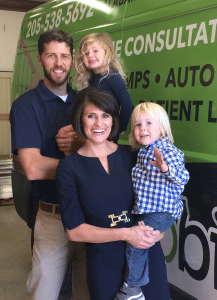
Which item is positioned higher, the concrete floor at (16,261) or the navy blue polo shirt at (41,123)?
the navy blue polo shirt at (41,123)

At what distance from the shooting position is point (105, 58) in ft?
7.60

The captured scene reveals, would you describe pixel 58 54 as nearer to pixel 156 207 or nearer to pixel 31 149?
pixel 31 149

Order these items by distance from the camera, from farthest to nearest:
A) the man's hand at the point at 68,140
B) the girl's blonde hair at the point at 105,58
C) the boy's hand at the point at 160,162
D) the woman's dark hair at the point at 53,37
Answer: the girl's blonde hair at the point at 105,58 < the woman's dark hair at the point at 53,37 < the man's hand at the point at 68,140 < the boy's hand at the point at 160,162

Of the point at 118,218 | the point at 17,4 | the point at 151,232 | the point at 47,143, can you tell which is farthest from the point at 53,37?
the point at 17,4

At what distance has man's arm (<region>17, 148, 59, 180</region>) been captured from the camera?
2092 millimetres

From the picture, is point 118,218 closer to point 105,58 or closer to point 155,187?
point 155,187

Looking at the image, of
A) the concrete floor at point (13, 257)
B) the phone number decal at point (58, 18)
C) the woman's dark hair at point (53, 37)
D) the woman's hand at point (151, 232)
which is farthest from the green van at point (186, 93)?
the concrete floor at point (13, 257)

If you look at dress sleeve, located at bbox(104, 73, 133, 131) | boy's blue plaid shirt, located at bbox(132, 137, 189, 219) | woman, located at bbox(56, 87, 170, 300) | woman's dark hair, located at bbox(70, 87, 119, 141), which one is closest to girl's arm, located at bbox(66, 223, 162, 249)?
woman, located at bbox(56, 87, 170, 300)

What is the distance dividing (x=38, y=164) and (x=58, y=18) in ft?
6.86

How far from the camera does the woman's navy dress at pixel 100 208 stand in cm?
174

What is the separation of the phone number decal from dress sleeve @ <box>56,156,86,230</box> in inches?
72.1

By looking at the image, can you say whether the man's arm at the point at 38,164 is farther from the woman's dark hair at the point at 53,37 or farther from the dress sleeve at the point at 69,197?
the woman's dark hair at the point at 53,37

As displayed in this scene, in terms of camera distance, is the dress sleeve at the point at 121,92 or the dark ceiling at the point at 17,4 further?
the dark ceiling at the point at 17,4

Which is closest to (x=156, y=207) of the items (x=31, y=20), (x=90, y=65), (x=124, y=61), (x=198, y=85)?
(x=198, y=85)
